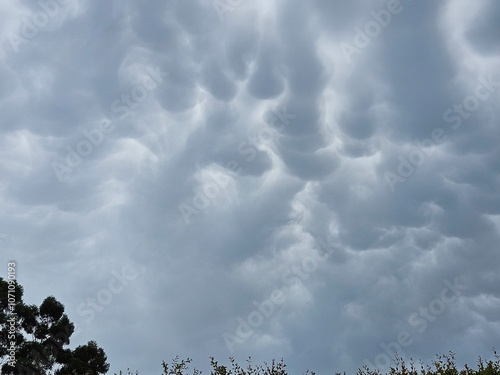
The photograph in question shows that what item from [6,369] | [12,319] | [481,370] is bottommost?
[481,370]

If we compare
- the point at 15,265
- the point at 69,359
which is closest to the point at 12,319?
A: the point at 69,359

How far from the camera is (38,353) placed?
5006cm

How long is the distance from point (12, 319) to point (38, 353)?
588 cm

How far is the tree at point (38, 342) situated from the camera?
47.4 metres

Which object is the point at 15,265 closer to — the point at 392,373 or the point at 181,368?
the point at 181,368

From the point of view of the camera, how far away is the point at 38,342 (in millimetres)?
51312

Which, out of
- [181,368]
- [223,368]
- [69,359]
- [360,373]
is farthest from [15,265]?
[69,359]

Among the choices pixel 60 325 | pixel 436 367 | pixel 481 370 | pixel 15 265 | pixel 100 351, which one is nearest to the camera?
pixel 481 370

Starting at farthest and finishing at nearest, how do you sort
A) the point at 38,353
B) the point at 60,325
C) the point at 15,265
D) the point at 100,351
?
1. the point at 100,351
2. the point at 60,325
3. the point at 38,353
4. the point at 15,265

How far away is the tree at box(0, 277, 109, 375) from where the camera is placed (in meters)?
47.4

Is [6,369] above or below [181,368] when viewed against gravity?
above

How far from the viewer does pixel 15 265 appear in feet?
98.1

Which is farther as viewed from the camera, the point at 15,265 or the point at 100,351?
the point at 100,351

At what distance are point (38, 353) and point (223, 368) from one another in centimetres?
4129
